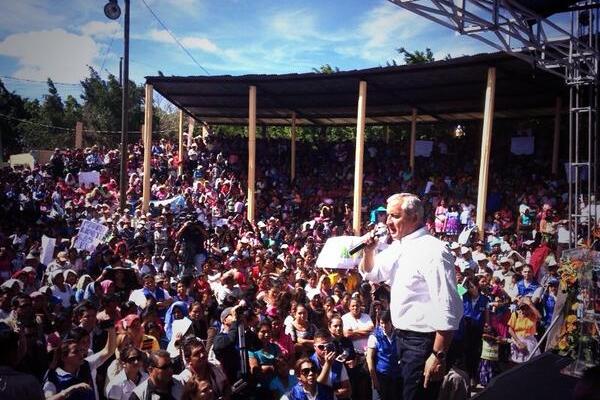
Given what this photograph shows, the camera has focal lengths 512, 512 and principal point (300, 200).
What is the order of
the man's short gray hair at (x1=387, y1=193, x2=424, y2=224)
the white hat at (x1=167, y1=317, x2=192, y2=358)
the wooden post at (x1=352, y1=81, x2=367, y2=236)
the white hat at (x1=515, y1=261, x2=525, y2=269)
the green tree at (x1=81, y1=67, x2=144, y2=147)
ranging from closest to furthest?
the man's short gray hair at (x1=387, y1=193, x2=424, y2=224) → the white hat at (x1=167, y1=317, x2=192, y2=358) → the white hat at (x1=515, y1=261, x2=525, y2=269) → the wooden post at (x1=352, y1=81, x2=367, y2=236) → the green tree at (x1=81, y1=67, x2=144, y2=147)

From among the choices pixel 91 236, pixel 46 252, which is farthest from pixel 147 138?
pixel 46 252

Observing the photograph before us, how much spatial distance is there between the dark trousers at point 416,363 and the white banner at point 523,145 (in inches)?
616

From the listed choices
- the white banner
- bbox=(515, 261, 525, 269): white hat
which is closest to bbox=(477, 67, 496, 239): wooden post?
bbox=(515, 261, 525, 269): white hat

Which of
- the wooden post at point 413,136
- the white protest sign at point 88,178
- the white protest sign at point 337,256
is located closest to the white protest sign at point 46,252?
the white protest sign at point 337,256

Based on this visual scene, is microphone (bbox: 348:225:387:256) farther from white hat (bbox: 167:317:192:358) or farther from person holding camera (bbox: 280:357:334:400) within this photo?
white hat (bbox: 167:317:192:358)

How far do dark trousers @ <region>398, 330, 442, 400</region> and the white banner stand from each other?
15.6 m

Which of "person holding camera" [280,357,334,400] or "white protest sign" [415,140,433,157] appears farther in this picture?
"white protest sign" [415,140,433,157]

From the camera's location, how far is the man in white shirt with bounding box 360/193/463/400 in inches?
109

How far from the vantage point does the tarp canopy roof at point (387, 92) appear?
12969 mm

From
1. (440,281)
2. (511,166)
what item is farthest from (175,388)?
(511,166)

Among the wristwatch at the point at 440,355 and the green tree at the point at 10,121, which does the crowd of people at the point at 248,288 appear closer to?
the wristwatch at the point at 440,355

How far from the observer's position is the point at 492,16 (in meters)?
7.63

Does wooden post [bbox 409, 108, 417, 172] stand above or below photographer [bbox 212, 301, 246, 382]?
above

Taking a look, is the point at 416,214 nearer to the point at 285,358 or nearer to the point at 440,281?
the point at 440,281
